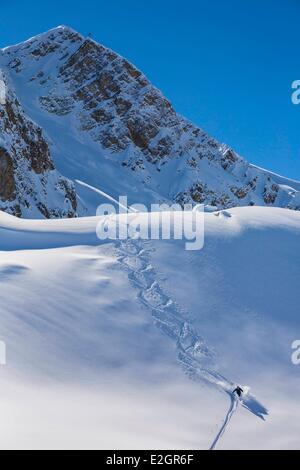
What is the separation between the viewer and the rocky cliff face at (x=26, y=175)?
47.0 meters

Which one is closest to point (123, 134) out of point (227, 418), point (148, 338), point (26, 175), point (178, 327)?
point (26, 175)

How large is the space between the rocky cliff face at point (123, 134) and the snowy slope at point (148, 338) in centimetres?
6469

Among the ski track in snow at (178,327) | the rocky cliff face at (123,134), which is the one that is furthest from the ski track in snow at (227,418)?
the rocky cliff face at (123,134)

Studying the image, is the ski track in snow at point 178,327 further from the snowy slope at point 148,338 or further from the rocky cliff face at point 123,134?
the rocky cliff face at point 123,134

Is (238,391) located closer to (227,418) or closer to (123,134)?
(227,418)

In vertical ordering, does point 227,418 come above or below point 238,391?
below

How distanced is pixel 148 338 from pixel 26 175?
1742 inches

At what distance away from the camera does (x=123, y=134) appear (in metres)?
93.5

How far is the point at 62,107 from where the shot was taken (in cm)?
9638

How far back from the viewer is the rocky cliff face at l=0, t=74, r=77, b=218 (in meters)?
47.0

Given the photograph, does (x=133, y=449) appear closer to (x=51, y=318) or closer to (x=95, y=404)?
(x=95, y=404)

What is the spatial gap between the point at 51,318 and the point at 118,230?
500cm

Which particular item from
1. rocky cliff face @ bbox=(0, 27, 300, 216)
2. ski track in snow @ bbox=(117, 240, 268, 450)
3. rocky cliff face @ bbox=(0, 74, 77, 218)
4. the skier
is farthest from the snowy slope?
rocky cliff face @ bbox=(0, 27, 300, 216)

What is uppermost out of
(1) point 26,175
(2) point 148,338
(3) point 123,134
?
(3) point 123,134
